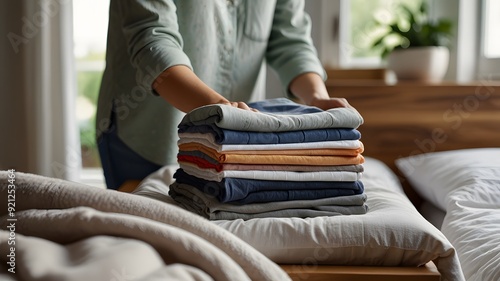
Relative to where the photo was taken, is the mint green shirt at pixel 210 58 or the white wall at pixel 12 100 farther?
the white wall at pixel 12 100

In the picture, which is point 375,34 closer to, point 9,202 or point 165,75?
point 165,75

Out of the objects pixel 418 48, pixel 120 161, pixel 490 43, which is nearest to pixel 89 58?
pixel 418 48

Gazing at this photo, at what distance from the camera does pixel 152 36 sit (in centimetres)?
121

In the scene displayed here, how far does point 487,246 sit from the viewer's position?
1.05 metres

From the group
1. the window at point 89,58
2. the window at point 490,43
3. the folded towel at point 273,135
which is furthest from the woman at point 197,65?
the window at point 89,58

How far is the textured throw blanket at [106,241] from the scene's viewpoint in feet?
1.93

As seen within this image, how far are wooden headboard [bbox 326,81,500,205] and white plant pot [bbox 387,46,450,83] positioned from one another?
21 cm

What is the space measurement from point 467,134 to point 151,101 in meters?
1.10

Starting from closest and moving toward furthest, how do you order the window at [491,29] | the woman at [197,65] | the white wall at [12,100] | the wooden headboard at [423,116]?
1. the woman at [197,65]
2. the wooden headboard at [423,116]
3. the window at [491,29]
4. the white wall at [12,100]

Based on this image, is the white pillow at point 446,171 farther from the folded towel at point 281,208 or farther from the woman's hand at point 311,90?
the folded towel at point 281,208

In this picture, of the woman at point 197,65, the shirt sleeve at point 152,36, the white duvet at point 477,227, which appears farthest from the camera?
the woman at point 197,65

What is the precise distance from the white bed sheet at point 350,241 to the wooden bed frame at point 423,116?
1225 mm

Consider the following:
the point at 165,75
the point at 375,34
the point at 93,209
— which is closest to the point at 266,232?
the point at 93,209

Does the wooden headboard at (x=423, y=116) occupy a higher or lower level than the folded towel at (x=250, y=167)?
lower
